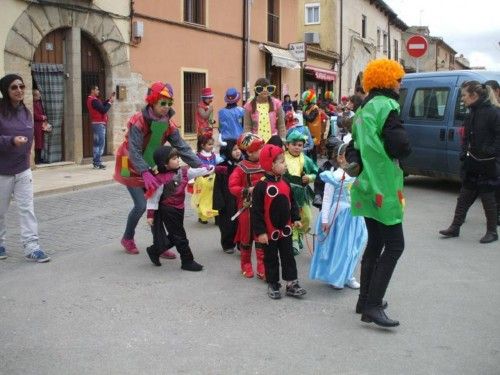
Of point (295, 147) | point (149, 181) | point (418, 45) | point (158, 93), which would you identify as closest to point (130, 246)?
point (149, 181)

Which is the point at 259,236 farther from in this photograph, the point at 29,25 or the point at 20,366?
the point at 29,25

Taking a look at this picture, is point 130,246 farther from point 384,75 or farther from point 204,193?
point 384,75

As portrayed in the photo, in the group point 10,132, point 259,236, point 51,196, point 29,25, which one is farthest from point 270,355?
point 29,25

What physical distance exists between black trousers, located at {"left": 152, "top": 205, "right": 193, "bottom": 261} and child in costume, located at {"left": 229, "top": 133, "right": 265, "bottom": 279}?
553mm

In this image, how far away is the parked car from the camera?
32.8 ft

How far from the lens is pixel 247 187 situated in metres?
5.70

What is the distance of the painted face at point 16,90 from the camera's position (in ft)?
19.1

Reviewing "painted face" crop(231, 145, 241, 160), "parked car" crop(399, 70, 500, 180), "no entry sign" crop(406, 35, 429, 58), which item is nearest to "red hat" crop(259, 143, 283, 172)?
"painted face" crop(231, 145, 241, 160)

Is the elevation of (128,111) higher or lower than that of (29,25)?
lower

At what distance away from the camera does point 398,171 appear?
4.25m

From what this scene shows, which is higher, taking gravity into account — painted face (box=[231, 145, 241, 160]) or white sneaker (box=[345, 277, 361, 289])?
painted face (box=[231, 145, 241, 160])

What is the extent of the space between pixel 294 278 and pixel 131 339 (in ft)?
4.92

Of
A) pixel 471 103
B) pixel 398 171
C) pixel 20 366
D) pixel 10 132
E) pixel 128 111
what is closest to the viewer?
pixel 20 366

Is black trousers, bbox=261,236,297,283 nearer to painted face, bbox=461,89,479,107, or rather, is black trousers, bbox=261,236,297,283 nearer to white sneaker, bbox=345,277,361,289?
white sneaker, bbox=345,277,361,289
